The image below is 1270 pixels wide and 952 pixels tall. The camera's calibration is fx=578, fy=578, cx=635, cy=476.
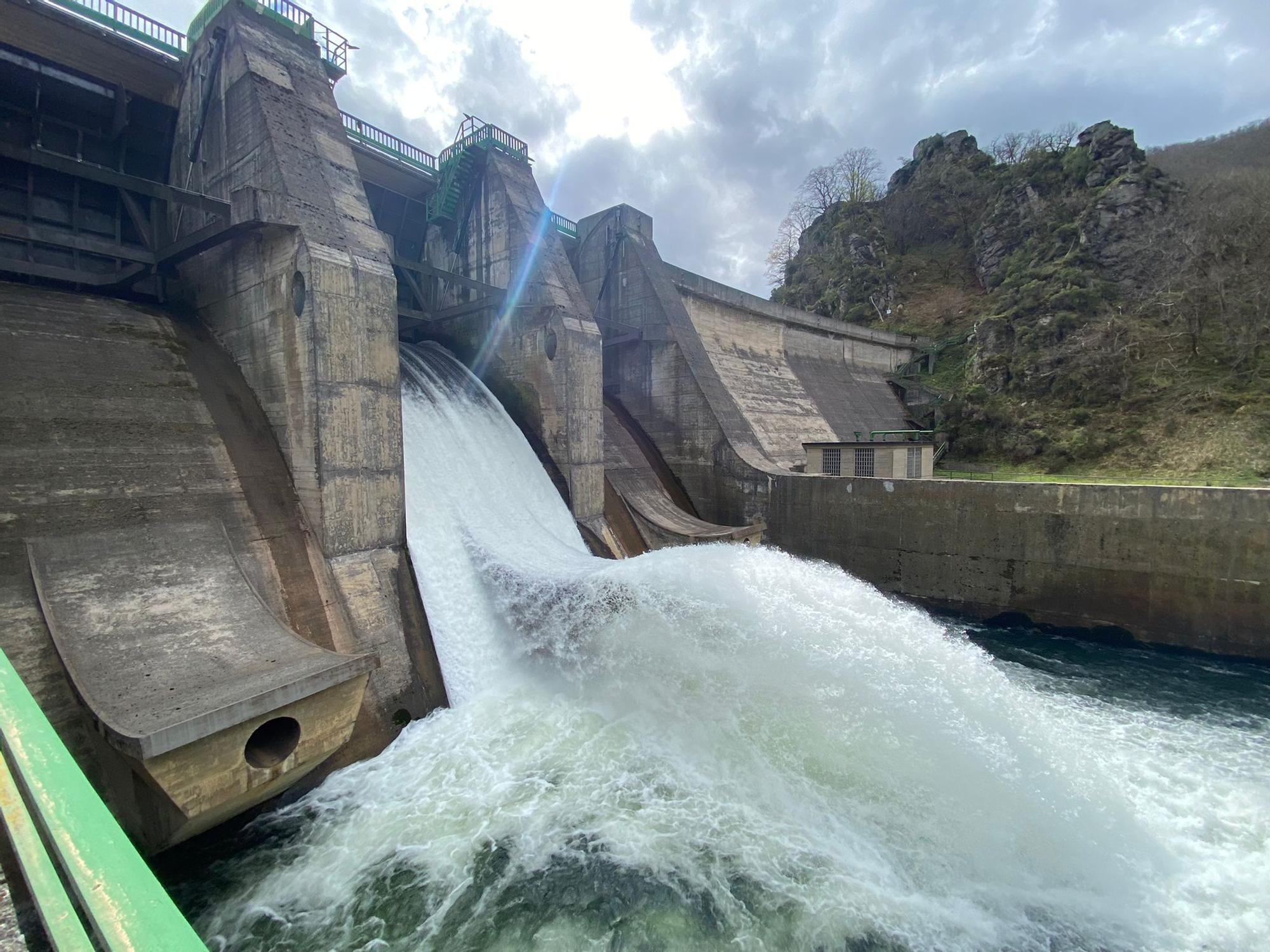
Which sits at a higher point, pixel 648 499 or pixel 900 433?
pixel 900 433

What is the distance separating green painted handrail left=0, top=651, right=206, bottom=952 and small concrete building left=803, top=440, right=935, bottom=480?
13359 millimetres

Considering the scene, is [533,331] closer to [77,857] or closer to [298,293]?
[298,293]

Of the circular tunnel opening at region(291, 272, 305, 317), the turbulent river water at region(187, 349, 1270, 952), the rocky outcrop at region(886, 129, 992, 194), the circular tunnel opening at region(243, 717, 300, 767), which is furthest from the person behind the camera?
the rocky outcrop at region(886, 129, 992, 194)

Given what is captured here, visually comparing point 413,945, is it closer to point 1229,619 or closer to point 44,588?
point 44,588

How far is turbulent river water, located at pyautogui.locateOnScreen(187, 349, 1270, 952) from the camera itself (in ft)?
13.6

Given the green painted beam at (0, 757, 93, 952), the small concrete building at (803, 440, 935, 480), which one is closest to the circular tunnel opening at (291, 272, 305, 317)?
the green painted beam at (0, 757, 93, 952)

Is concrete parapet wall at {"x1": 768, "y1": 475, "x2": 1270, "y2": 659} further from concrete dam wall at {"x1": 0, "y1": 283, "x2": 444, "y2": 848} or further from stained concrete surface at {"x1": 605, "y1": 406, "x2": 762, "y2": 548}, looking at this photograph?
concrete dam wall at {"x1": 0, "y1": 283, "x2": 444, "y2": 848}

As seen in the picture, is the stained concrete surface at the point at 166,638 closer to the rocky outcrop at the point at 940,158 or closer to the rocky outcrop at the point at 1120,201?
the rocky outcrop at the point at 1120,201

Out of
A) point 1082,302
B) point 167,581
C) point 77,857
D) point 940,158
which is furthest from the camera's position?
point 940,158

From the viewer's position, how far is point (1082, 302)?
21406 mm

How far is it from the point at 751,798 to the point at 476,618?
14.0 ft

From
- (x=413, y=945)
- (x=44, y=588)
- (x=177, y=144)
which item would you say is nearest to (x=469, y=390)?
(x=177, y=144)

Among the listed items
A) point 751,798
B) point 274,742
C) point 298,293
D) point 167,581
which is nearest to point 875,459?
point 751,798

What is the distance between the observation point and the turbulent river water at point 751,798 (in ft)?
13.6
